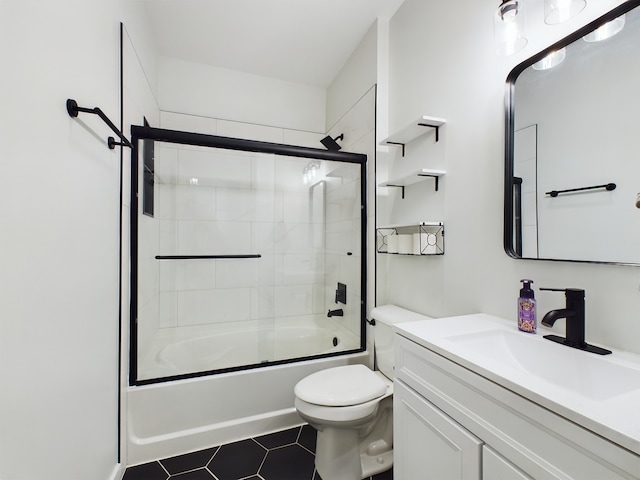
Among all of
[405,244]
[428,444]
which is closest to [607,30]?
[405,244]

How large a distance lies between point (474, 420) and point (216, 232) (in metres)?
1.81

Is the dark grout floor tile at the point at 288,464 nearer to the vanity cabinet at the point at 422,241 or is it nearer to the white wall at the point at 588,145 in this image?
the vanity cabinet at the point at 422,241

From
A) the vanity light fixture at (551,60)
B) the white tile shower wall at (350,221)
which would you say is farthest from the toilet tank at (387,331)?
the vanity light fixture at (551,60)

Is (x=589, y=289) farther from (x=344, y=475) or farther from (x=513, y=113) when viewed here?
(x=344, y=475)

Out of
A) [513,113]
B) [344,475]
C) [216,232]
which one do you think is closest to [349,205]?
[216,232]

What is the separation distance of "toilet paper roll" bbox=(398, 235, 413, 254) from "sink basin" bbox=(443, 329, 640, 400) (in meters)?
0.62

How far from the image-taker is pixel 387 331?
1.65 metres

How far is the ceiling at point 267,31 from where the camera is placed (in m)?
1.86

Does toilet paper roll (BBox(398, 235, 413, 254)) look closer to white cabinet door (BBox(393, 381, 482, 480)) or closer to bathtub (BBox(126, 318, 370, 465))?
white cabinet door (BBox(393, 381, 482, 480))

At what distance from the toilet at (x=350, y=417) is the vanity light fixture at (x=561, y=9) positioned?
52.4 inches

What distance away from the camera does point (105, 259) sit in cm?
123

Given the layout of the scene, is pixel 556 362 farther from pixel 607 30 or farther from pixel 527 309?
pixel 607 30

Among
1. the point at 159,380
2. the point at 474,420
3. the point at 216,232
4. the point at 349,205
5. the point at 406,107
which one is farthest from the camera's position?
the point at 349,205

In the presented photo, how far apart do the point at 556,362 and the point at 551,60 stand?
1.02 metres
